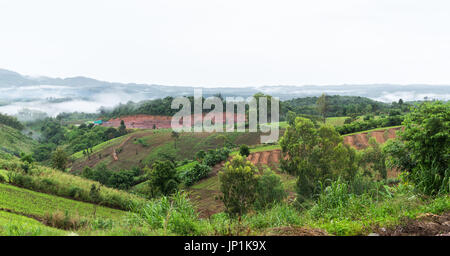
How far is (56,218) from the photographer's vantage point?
4578mm

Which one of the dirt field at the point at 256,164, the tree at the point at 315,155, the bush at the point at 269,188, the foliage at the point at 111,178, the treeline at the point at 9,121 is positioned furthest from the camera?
the treeline at the point at 9,121

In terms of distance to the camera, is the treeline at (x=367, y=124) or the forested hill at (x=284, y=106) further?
the forested hill at (x=284, y=106)

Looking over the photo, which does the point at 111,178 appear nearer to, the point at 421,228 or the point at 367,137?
the point at 367,137

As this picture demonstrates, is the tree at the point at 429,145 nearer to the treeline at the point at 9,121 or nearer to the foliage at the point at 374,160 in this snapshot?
the foliage at the point at 374,160

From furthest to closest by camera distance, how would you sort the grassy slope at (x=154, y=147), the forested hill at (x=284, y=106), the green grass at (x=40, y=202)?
the forested hill at (x=284, y=106) < the grassy slope at (x=154, y=147) < the green grass at (x=40, y=202)

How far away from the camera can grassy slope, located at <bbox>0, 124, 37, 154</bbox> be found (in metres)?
71.4

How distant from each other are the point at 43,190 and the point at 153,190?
8022 mm

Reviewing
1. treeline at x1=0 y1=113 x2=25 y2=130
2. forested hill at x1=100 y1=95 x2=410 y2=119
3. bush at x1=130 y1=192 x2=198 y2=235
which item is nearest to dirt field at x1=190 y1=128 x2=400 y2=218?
bush at x1=130 y1=192 x2=198 y2=235

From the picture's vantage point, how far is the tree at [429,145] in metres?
4.66

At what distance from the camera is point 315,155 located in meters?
22.2

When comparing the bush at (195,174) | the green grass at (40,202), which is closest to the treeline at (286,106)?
the bush at (195,174)

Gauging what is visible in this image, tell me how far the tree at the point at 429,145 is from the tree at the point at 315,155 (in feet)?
44.7

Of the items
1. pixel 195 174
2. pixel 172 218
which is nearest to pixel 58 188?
pixel 172 218

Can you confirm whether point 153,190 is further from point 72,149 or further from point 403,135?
point 72,149
